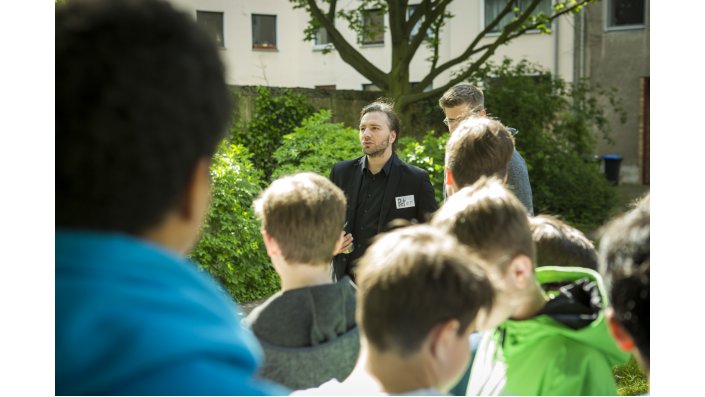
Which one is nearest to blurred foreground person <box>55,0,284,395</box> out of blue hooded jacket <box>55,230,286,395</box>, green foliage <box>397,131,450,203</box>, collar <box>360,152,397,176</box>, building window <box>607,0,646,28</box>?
blue hooded jacket <box>55,230,286,395</box>

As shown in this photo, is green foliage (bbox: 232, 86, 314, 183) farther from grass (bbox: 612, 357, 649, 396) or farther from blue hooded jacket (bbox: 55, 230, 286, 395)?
blue hooded jacket (bbox: 55, 230, 286, 395)

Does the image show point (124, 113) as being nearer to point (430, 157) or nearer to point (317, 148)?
point (430, 157)

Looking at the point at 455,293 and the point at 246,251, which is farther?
the point at 246,251

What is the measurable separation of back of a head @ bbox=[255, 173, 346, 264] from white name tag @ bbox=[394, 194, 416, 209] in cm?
256

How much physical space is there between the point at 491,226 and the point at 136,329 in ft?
5.45

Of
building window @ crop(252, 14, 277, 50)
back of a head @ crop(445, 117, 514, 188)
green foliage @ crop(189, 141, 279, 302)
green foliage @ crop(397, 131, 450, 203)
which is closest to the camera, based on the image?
back of a head @ crop(445, 117, 514, 188)

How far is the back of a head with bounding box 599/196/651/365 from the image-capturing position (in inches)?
60.3

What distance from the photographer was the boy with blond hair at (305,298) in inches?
103

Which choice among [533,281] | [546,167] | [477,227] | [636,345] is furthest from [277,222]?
[546,167]

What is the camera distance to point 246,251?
7.91 meters

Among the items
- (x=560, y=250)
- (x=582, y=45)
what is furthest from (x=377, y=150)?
(x=582, y=45)

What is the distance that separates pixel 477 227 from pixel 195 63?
151 cm

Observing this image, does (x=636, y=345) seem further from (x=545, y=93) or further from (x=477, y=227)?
(x=545, y=93)

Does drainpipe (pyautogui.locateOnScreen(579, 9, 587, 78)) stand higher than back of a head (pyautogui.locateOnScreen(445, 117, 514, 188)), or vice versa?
drainpipe (pyautogui.locateOnScreen(579, 9, 587, 78))
